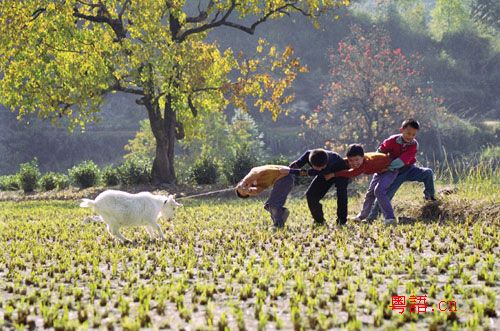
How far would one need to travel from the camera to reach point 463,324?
5.07 m

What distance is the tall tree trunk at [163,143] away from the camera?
87.2 ft

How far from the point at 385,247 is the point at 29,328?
532 centimetres

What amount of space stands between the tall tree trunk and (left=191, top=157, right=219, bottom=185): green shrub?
1.11 metres

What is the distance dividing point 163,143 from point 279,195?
16.2m

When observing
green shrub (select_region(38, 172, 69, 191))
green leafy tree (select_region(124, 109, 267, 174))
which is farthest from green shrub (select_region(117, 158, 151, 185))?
green leafy tree (select_region(124, 109, 267, 174))

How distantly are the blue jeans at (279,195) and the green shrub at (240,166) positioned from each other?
12880mm

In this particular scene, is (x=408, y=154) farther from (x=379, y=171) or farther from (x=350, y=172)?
(x=350, y=172)

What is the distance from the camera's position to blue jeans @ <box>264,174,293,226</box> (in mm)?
11328

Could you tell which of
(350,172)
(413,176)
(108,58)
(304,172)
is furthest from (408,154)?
(108,58)

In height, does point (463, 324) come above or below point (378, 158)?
below

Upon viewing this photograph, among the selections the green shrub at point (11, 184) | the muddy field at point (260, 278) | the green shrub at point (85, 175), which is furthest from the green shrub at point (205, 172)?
the muddy field at point (260, 278)

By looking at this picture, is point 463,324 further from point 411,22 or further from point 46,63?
point 411,22

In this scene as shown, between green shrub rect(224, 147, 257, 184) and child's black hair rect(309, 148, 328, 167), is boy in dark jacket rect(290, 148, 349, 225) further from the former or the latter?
green shrub rect(224, 147, 257, 184)

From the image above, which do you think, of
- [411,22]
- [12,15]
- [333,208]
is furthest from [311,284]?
[411,22]
